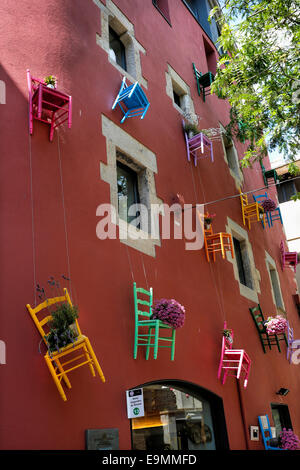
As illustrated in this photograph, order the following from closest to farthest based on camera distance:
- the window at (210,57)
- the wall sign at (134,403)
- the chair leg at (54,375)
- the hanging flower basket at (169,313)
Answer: the chair leg at (54,375) < the wall sign at (134,403) < the hanging flower basket at (169,313) < the window at (210,57)

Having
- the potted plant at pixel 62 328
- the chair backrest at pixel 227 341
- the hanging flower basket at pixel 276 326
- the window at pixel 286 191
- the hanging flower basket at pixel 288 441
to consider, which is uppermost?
the window at pixel 286 191

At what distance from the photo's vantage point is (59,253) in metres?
4.84

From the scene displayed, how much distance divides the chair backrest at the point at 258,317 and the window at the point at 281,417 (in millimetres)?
1532

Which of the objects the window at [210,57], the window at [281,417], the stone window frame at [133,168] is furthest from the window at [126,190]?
the window at [210,57]

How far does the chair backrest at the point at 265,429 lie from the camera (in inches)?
304

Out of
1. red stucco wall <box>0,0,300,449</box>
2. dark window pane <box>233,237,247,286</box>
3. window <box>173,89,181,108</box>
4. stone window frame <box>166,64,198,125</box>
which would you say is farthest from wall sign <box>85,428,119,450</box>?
window <box>173,89,181,108</box>

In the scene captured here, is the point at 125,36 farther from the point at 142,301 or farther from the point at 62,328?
the point at 62,328

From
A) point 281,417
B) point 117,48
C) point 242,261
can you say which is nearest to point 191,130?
point 117,48

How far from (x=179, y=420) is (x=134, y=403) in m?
1.51

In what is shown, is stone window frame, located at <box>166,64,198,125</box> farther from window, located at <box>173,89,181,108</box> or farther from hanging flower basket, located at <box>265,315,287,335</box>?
hanging flower basket, located at <box>265,315,287,335</box>

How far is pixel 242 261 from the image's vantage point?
34.4 ft

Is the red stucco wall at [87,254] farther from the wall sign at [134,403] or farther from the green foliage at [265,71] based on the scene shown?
the green foliage at [265,71]
